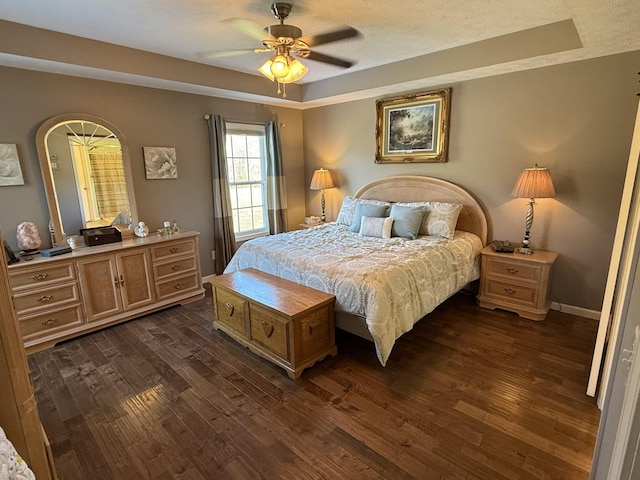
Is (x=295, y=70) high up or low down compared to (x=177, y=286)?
up

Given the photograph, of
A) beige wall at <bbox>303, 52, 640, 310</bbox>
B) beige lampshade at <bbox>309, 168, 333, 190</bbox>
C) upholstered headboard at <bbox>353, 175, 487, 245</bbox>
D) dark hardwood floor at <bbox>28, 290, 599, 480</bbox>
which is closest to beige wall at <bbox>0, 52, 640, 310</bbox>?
beige wall at <bbox>303, 52, 640, 310</bbox>

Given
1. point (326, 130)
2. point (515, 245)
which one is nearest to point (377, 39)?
point (326, 130)

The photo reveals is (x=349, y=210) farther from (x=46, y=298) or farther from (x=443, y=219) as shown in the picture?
(x=46, y=298)

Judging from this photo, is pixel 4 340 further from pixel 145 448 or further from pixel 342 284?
pixel 342 284

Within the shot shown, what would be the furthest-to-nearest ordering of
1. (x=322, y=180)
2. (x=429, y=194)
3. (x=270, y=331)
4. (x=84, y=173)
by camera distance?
1. (x=322, y=180)
2. (x=429, y=194)
3. (x=84, y=173)
4. (x=270, y=331)

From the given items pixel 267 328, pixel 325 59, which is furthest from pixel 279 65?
pixel 267 328

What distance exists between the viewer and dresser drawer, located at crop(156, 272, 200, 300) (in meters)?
3.57

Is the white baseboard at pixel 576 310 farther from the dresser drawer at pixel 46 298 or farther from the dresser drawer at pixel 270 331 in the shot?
the dresser drawer at pixel 46 298

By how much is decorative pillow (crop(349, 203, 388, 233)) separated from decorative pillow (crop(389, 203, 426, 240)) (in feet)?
0.60

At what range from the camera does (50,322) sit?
289cm

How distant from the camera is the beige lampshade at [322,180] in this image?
4840mm

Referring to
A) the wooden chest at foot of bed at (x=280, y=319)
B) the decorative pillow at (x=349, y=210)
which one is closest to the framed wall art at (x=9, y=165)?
the wooden chest at foot of bed at (x=280, y=319)

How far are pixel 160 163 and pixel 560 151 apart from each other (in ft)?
13.9

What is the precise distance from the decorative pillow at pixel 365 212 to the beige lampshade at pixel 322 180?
963 millimetres
